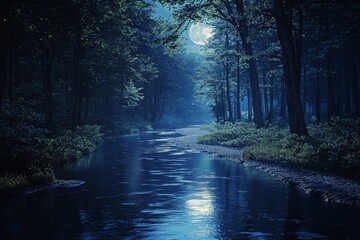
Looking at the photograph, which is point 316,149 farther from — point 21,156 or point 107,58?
point 107,58

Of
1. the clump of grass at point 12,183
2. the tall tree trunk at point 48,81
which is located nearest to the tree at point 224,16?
the tall tree trunk at point 48,81

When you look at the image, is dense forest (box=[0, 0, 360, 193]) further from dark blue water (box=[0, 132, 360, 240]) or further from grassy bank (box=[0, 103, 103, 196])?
dark blue water (box=[0, 132, 360, 240])

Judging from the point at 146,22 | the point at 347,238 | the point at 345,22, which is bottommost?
the point at 347,238

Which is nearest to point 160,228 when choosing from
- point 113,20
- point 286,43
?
point 286,43

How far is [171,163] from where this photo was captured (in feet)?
67.8

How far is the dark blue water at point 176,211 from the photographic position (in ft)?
28.0

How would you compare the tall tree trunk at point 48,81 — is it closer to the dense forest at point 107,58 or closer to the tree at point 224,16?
the dense forest at point 107,58

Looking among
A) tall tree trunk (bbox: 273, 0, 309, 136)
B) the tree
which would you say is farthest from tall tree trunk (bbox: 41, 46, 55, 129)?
tall tree trunk (bbox: 273, 0, 309, 136)

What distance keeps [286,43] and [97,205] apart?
648 inches

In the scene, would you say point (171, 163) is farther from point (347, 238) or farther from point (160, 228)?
point (347, 238)

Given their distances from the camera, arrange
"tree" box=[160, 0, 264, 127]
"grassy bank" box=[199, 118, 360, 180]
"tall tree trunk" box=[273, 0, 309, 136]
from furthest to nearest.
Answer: "tree" box=[160, 0, 264, 127], "tall tree trunk" box=[273, 0, 309, 136], "grassy bank" box=[199, 118, 360, 180]

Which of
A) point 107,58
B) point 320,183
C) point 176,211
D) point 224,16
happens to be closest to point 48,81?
point 107,58

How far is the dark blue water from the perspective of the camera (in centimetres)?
852

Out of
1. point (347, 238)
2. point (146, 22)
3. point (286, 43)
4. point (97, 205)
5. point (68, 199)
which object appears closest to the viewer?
point (347, 238)
